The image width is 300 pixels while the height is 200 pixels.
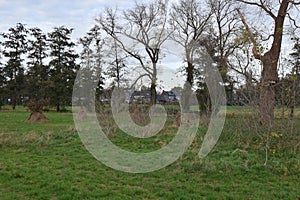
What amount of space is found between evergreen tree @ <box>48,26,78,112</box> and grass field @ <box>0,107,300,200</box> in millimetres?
19351

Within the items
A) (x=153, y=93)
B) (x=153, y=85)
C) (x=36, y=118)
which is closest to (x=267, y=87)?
(x=153, y=85)

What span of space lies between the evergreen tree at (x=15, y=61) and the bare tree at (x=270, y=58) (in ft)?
79.0

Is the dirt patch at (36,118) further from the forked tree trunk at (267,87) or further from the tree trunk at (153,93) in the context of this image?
the forked tree trunk at (267,87)

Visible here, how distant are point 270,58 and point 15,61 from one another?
1042 inches

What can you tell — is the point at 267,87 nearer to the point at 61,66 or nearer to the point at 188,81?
the point at 188,81

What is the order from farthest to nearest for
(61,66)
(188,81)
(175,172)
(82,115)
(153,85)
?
1. (61,66)
2. (82,115)
3. (188,81)
4. (153,85)
5. (175,172)

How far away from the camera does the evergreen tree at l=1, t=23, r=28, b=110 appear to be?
2891 cm

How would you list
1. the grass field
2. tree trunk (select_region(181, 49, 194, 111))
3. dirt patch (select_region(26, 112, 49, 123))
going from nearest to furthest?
the grass field
tree trunk (select_region(181, 49, 194, 111))
dirt patch (select_region(26, 112, 49, 123))

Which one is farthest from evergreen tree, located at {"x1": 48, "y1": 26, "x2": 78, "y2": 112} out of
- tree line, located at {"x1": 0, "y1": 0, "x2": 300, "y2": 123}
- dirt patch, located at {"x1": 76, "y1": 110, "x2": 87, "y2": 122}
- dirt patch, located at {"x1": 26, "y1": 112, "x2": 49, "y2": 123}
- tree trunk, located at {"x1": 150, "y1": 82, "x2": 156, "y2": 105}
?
tree trunk, located at {"x1": 150, "y1": 82, "x2": 156, "y2": 105}

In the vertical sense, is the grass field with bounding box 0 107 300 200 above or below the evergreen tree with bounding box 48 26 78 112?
below

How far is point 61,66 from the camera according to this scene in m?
28.3

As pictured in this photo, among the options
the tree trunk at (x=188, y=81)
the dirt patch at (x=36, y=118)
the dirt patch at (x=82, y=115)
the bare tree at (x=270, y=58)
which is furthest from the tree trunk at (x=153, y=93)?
the dirt patch at (x=36, y=118)

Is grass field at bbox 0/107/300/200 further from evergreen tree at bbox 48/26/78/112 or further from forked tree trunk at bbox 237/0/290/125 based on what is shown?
evergreen tree at bbox 48/26/78/112

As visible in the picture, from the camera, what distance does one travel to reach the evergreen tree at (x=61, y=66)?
27.3 meters
